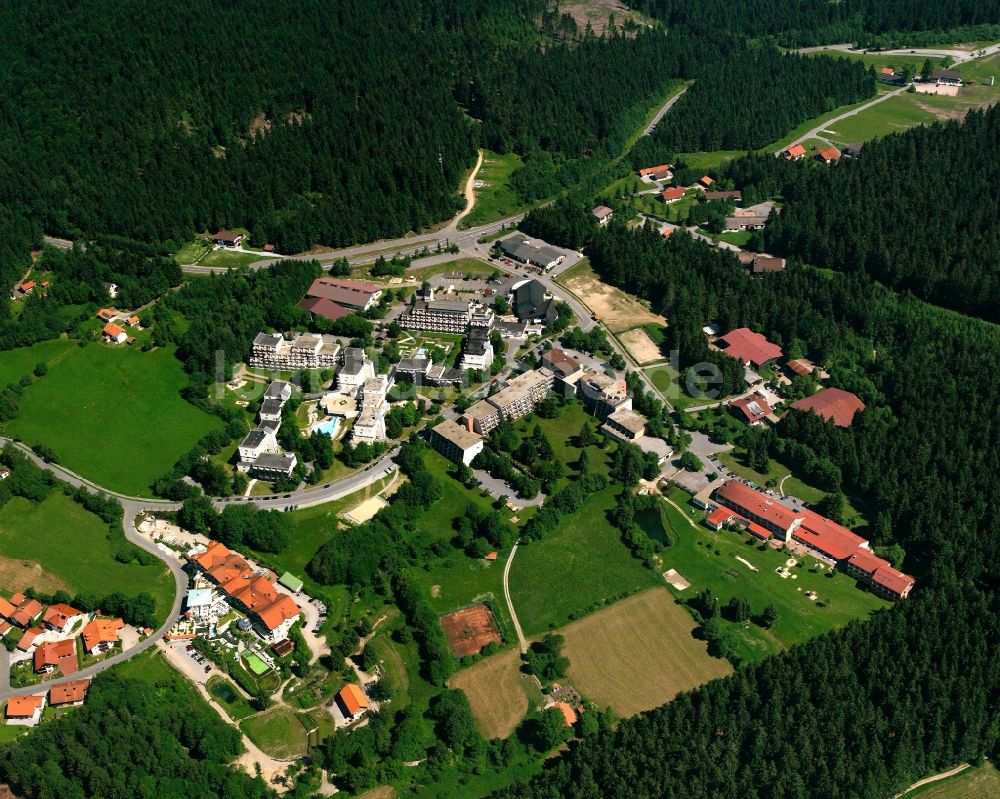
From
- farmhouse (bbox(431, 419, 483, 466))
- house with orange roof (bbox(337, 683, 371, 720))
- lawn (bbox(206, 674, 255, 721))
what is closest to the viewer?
house with orange roof (bbox(337, 683, 371, 720))

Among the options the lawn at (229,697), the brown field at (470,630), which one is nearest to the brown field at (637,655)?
the brown field at (470,630)

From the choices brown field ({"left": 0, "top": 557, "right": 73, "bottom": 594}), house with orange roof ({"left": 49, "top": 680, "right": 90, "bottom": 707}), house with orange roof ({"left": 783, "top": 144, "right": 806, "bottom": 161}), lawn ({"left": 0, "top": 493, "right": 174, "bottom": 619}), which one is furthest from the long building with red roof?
house with orange roof ({"left": 783, "top": 144, "right": 806, "bottom": 161})

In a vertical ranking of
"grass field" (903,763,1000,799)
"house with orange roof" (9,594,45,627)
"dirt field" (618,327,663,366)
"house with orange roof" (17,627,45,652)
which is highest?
"dirt field" (618,327,663,366)

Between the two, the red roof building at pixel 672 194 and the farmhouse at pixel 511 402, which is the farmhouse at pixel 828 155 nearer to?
the red roof building at pixel 672 194

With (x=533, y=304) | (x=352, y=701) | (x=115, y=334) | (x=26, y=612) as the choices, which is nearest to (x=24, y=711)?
(x=26, y=612)

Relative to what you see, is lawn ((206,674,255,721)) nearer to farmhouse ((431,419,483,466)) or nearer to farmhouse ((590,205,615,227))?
farmhouse ((431,419,483,466))
